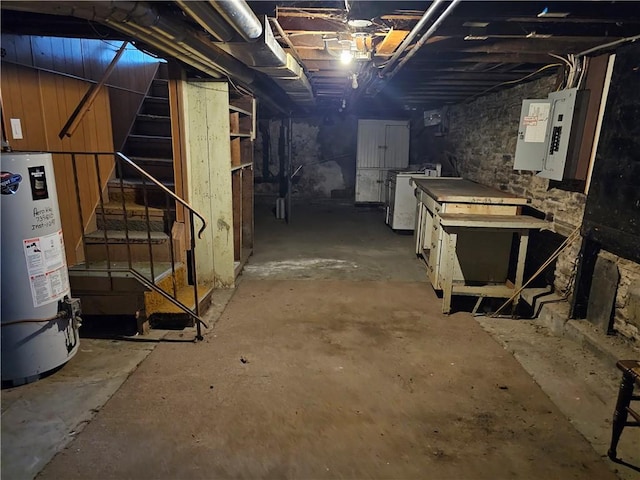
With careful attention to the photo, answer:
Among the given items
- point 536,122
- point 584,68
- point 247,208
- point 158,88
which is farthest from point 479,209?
point 158,88

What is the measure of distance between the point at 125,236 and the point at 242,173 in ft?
6.12

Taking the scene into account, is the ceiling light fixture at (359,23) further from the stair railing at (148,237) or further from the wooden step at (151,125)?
the wooden step at (151,125)

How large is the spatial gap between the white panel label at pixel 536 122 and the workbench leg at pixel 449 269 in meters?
1.11

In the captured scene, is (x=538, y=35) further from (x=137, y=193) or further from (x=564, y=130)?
(x=137, y=193)

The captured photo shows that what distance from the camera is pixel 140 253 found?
3.62 m

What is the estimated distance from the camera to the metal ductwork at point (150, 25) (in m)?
1.67

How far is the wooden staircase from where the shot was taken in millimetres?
3092

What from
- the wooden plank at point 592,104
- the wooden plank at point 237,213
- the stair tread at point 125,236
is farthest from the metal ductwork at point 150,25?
the wooden plank at point 592,104

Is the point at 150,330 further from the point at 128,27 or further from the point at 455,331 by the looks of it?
the point at 455,331

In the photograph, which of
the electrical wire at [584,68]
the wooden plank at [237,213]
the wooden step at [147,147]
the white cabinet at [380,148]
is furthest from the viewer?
the white cabinet at [380,148]

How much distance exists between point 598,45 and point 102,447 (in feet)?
13.3

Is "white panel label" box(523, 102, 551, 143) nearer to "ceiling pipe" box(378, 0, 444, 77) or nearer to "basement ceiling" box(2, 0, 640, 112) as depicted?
"basement ceiling" box(2, 0, 640, 112)

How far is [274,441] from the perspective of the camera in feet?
6.91

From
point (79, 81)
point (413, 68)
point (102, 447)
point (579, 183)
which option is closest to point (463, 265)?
point (579, 183)
